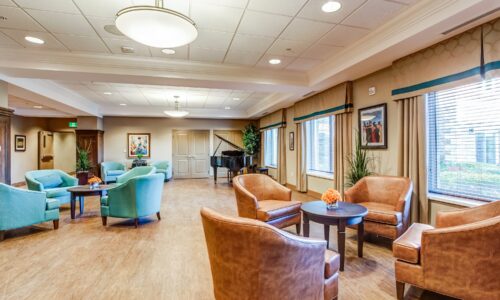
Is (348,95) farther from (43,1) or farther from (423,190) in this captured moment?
(43,1)

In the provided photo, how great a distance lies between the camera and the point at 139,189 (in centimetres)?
410

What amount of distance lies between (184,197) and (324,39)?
16.7 ft

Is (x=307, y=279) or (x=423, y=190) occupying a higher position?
(x=423, y=190)

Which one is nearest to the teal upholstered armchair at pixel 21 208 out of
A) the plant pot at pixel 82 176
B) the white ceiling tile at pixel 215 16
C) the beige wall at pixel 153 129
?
the white ceiling tile at pixel 215 16

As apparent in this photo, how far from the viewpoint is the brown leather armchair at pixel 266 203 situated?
133 inches

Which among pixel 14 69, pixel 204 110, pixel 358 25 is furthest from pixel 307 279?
pixel 204 110

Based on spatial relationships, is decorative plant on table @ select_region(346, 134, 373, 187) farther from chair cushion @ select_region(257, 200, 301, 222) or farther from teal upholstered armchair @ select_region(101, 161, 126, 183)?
teal upholstered armchair @ select_region(101, 161, 126, 183)

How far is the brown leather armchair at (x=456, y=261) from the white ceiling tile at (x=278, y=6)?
2633mm

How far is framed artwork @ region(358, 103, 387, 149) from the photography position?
4.37 metres

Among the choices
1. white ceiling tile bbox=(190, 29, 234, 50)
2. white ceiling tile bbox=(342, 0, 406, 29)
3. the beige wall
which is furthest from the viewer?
the beige wall

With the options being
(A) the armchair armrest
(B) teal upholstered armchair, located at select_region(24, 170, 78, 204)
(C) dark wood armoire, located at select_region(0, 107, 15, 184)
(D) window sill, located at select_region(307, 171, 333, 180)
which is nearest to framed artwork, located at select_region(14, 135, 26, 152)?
(B) teal upholstered armchair, located at select_region(24, 170, 78, 204)

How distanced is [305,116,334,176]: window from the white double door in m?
5.31

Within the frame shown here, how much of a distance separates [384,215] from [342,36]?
2556 millimetres

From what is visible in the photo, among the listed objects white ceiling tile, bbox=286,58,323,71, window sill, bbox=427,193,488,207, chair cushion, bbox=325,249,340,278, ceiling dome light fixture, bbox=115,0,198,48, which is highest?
white ceiling tile, bbox=286,58,323,71
